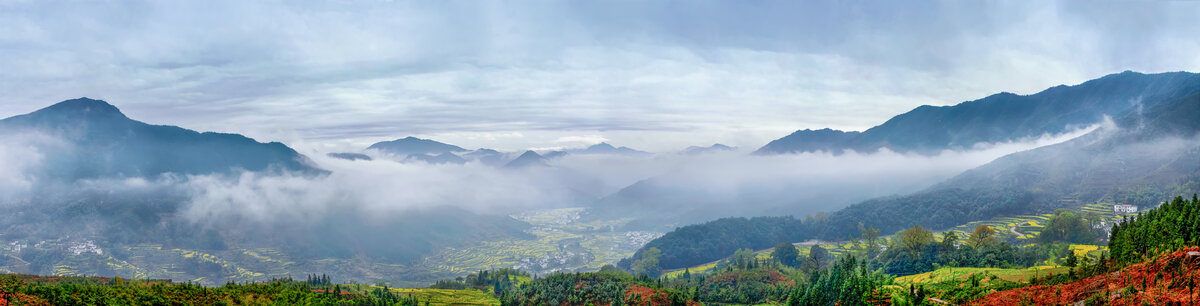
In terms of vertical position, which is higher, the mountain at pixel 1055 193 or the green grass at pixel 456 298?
the mountain at pixel 1055 193

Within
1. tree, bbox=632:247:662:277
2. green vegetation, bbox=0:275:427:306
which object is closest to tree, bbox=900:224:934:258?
green vegetation, bbox=0:275:427:306

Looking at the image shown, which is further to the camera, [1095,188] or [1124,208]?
[1095,188]

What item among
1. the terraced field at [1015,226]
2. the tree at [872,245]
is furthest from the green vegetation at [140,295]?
the terraced field at [1015,226]

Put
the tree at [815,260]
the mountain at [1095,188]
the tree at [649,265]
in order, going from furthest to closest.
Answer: the tree at [649,265]
the mountain at [1095,188]
the tree at [815,260]

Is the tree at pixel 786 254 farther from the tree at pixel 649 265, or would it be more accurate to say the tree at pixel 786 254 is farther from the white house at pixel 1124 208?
the white house at pixel 1124 208

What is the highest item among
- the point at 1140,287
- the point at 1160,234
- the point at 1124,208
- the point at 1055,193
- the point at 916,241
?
the point at 1160,234

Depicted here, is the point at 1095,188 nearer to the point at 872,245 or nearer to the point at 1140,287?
the point at 872,245

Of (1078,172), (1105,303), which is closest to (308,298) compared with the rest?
(1105,303)

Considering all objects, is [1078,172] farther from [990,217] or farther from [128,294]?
[128,294]

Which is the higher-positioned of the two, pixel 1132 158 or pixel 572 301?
pixel 1132 158

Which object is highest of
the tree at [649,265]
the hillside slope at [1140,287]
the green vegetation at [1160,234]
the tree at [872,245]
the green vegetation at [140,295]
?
the green vegetation at [1160,234]

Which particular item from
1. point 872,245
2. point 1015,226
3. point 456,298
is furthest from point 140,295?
point 1015,226
